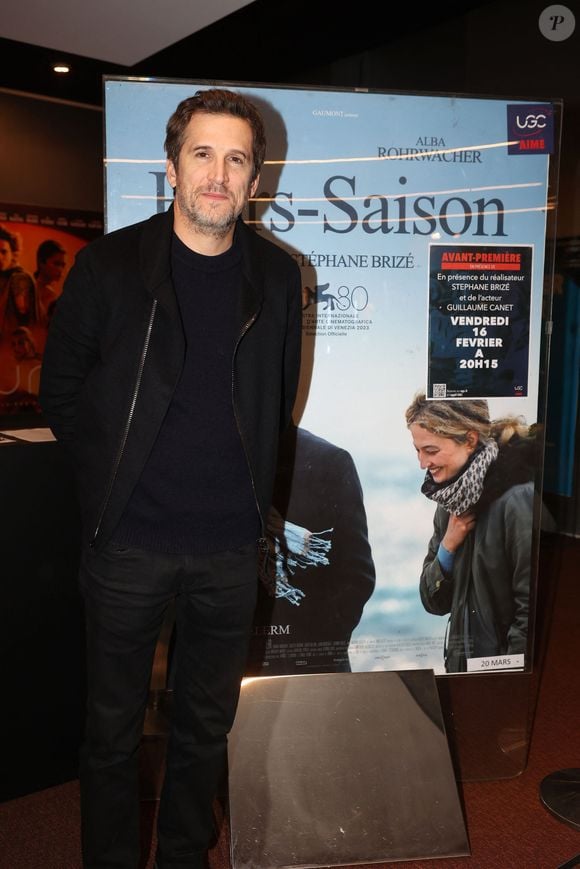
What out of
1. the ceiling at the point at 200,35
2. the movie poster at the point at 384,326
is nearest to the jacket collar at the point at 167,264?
the movie poster at the point at 384,326

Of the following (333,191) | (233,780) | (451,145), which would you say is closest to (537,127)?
(451,145)

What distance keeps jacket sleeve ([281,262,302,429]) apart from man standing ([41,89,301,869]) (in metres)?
0.05

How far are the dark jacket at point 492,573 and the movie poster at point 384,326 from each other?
0.4 inches

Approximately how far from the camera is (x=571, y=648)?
12.0 feet

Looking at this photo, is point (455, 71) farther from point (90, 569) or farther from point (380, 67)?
point (90, 569)

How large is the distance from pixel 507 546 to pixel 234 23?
366 centimetres

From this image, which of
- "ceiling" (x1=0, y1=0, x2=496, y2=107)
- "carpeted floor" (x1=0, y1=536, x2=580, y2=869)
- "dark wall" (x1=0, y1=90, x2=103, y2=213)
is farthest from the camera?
"dark wall" (x1=0, y1=90, x2=103, y2=213)

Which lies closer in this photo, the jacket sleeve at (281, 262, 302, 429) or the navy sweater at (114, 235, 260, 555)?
the navy sweater at (114, 235, 260, 555)

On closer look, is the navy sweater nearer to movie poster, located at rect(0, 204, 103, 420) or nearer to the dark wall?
movie poster, located at rect(0, 204, 103, 420)

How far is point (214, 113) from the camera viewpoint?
1710 millimetres

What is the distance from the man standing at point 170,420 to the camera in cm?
167

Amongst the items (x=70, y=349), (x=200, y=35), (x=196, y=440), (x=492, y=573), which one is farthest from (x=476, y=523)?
(x=200, y=35)

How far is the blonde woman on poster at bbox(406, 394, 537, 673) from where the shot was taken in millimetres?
2287

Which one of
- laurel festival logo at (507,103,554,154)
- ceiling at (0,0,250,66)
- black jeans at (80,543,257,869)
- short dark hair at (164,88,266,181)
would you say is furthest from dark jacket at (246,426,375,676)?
ceiling at (0,0,250,66)
